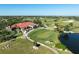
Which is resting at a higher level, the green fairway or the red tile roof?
the red tile roof

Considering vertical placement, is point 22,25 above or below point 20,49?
above

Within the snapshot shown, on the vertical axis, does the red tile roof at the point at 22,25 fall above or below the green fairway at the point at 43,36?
above

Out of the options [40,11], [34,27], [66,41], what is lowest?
[66,41]

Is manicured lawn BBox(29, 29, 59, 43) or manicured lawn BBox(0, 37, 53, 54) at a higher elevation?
manicured lawn BBox(29, 29, 59, 43)

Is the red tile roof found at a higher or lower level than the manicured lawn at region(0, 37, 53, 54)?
higher

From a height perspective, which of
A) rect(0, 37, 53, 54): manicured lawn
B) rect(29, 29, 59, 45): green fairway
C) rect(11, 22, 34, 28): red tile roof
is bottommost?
rect(0, 37, 53, 54): manicured lawn

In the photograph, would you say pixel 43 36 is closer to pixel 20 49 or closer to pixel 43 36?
pixel 43 36

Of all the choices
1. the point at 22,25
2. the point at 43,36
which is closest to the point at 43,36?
the point at 43,36

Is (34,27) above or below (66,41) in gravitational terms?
above
